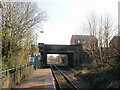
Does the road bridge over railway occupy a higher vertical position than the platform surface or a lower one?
higher

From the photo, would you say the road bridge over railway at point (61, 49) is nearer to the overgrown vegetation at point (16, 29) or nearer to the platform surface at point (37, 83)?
the overgrown vegetation at point (16, 29)

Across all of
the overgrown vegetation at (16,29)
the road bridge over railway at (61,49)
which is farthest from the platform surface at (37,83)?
the road bridge over railway at (61,49)

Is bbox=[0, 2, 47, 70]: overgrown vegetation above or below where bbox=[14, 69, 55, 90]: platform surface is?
above

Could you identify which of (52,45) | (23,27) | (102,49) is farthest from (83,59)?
(23,27)

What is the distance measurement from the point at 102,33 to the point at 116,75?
13533 millimetres

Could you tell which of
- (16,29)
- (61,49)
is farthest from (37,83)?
(61,49)

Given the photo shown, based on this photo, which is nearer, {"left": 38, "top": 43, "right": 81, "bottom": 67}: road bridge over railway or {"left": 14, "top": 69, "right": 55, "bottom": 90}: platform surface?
{"left": 14, "top": 69, "right": 55, "bottom": 90}: platform surface

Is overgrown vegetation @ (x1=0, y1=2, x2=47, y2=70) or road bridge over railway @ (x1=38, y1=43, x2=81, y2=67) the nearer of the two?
overgrown vegetation @ (x1=0, y1=2, x2=47, y2=70)

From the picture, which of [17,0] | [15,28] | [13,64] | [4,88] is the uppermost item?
[17,0]

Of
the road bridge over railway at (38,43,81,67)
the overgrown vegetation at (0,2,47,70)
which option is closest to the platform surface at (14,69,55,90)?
the overgrown vegetation at (0,2,47,70)

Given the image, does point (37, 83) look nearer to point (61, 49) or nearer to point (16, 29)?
point (16, 29)

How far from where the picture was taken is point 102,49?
2202cm

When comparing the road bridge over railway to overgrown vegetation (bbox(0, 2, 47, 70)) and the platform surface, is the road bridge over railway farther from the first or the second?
the platform surface

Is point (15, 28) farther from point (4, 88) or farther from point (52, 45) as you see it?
point (52, 45)
